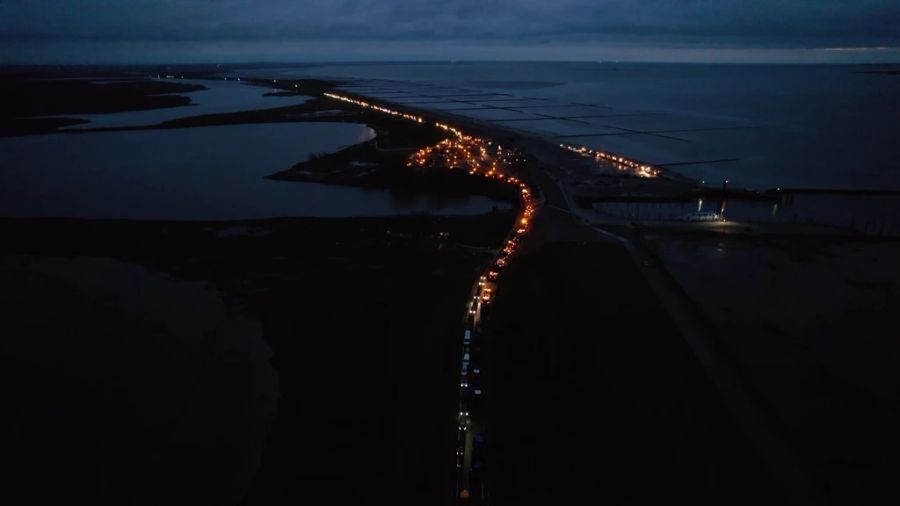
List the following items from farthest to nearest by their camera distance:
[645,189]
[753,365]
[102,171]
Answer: [102,171] < [645,189] < [753,365]

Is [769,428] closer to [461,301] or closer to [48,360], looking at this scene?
[461,301]

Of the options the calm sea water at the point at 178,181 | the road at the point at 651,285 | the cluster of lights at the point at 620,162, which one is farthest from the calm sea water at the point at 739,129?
the calm sea water at the point at 178,181

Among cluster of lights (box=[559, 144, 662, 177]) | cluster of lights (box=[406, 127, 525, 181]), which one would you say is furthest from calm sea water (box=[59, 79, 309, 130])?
cluster of lights (box=[559, 144, 662, 177])

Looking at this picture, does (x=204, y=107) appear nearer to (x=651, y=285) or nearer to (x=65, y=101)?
(x=65, y=101)

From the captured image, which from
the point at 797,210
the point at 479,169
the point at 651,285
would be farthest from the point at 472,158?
the point at 651,285

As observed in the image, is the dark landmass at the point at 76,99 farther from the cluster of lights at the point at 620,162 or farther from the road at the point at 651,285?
the road at the point at 651,285

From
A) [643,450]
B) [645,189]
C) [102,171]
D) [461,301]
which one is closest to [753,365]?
[643,450]

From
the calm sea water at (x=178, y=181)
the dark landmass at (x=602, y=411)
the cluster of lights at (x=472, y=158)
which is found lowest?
the dark landmass at (x=602, y=411)

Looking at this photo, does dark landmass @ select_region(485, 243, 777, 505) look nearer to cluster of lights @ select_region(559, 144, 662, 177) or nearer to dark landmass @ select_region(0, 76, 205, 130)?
cluster of lights @ select_region(559, 144, 662, 177)
